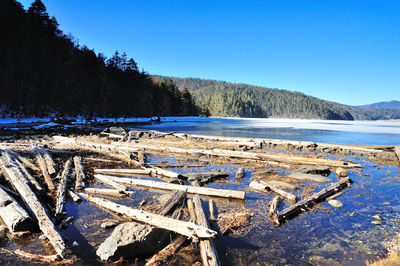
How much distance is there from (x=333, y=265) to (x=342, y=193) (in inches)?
202

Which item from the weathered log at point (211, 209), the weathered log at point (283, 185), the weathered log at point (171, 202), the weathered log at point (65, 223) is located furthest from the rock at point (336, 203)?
the weathered log at point (65, 223)

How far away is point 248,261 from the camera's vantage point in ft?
15.2

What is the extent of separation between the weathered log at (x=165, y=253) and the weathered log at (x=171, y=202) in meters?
1.22

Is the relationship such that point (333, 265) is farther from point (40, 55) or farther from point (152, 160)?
point (40, 55)

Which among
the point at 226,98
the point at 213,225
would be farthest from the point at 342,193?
the point at 226,98

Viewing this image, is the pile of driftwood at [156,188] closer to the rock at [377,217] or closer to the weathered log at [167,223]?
the weathered log at [167,223]

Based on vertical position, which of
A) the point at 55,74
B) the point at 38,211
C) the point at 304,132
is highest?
the point at 55,74

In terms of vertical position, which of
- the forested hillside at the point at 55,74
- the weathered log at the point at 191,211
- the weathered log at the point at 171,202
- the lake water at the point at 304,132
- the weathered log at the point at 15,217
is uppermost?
the forested hillside at the point at 55,74

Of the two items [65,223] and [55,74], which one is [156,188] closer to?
[65,223]

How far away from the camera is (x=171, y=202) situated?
682 cm

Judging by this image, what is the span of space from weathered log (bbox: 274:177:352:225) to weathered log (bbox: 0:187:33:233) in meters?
6.23

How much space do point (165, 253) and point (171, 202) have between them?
7.31 feet

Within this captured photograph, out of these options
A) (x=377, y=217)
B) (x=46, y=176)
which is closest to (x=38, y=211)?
(x=46, y=176)

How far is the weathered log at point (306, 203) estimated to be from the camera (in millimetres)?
6348
